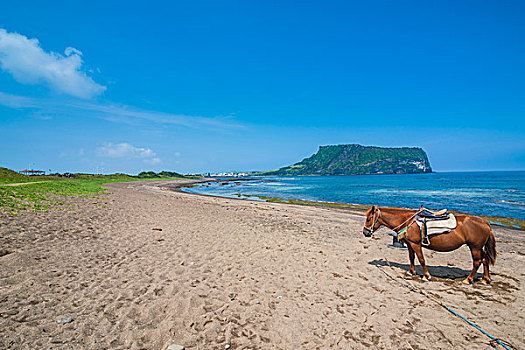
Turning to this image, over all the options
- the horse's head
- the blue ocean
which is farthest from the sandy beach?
the blue ocean

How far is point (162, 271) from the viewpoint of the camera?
23.1ft

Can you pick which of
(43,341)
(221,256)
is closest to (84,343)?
(43,341)

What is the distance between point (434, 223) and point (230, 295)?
621 cm

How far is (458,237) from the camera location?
21.6 feet

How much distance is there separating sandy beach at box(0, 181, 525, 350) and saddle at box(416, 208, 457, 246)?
60.7 inches

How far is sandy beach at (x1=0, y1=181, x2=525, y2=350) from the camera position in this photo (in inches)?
171

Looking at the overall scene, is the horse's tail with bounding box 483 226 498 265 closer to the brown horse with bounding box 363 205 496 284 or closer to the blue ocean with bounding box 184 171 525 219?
the brown horse with bounding box 363 205 496 284

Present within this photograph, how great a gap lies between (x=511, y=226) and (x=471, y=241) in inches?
722

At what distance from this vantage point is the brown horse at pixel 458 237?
6477 millimetres

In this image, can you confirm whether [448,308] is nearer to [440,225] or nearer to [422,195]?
[440,225]

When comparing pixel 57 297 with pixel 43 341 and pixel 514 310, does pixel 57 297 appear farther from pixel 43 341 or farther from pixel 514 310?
pixel 514 310

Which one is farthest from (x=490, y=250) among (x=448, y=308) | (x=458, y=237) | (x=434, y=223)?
(x=448, y=308)

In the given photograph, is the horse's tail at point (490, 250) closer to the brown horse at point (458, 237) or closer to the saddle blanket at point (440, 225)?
the brown horse at point (458, 237)

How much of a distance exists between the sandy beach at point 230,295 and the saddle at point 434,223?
1.54 m
